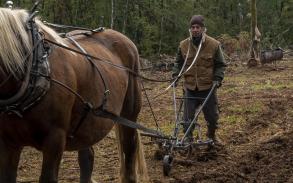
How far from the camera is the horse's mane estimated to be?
3549 mm

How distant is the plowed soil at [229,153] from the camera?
587 centimetres

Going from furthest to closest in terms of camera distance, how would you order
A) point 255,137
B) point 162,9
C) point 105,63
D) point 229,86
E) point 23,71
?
point 162,9 < point 229,86 < point 255,137 < point 105,63 < point 23,71

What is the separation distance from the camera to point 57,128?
3752mm

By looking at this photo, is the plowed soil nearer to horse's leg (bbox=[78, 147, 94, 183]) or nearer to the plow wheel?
the plow wheel

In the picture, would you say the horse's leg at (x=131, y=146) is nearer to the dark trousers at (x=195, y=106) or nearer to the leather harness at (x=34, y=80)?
the dark trousers at (x=195, y=106)

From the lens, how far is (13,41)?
3.60 metres

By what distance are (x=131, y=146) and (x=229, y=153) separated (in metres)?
1.94

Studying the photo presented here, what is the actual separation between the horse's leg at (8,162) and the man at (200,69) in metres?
3.22

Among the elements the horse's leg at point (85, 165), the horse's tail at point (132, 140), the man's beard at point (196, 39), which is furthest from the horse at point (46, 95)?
the man's beard at point (196, 39)

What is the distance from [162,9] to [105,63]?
24225mm

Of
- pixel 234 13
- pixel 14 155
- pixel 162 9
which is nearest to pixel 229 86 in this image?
pixel 14 155

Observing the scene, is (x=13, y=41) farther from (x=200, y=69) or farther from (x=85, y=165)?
(x=200, y=69)

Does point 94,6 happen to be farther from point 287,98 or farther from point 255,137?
point 255,137

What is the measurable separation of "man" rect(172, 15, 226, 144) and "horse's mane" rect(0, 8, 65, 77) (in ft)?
11.3
